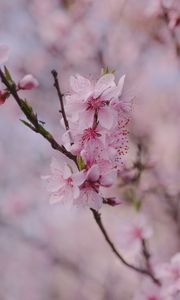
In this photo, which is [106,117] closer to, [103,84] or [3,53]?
[103,84]

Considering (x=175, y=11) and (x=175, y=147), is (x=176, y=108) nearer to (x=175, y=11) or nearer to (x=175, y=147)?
(x=175, y=147)

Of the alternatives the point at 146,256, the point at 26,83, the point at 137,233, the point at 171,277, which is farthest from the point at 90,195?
the point at 137,233

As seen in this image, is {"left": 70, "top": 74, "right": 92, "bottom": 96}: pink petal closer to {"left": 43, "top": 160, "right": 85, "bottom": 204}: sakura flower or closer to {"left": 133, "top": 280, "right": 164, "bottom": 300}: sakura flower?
→ {"left": 43, "top": 160, "right": 85, "bottom": 204}: sakura flower

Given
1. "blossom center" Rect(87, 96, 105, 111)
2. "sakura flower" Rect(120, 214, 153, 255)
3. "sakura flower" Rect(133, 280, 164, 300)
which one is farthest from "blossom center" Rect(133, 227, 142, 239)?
"blossom center" Rect(87, 96, 105, 111)

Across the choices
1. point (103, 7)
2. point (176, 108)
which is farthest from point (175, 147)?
point (103, 7)

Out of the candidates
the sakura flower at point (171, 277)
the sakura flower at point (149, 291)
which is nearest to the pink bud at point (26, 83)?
the sakura flower at point (171, 277)
